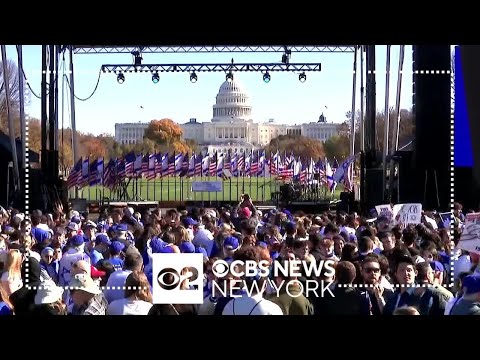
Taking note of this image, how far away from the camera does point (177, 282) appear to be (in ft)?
24.5

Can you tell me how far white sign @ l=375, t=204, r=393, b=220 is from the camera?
9.56 meters

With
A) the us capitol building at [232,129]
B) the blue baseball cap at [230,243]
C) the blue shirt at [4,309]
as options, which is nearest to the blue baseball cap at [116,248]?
the blue baseball cap at [230,243]

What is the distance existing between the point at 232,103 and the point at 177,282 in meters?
2.09

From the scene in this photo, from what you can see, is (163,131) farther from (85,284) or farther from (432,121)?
(432,121)

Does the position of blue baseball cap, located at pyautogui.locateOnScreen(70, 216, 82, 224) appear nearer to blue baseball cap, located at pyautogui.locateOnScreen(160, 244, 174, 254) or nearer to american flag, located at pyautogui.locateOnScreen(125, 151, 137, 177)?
american flag, located at pyautogui.locateOnScreen(125, 151, 137, 177)

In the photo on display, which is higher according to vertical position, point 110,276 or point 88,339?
point 110,276

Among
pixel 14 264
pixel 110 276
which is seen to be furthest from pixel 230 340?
pixel 14 264

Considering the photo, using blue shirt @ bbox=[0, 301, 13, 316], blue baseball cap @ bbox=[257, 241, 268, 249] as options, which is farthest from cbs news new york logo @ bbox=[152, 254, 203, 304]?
blue shirt @ bbox=[0, 301, 13, 316]

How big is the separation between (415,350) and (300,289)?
100cm

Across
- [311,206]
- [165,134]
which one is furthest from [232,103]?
[311,206]
